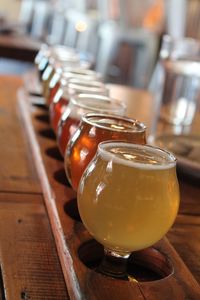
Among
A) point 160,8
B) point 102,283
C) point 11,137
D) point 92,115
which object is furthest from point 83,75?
point 160,8

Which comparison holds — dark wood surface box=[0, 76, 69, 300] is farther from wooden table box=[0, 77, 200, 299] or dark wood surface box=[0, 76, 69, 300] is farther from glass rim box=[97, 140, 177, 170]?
glass rim box=[97, 140, 177, 170]

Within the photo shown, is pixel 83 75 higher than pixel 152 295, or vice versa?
pixel 83 75

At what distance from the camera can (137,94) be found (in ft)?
8.22

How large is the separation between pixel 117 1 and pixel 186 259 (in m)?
6.18

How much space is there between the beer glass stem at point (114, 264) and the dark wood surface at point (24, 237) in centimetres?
7

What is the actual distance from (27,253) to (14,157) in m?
0.50

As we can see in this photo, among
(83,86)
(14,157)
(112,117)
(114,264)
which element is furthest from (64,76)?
(114,264)

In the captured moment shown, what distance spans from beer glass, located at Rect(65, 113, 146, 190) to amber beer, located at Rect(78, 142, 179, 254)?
0.50 feet

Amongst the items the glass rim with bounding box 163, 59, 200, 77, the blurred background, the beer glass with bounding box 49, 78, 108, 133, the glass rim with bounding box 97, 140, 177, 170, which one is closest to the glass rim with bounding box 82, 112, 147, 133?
the glass rim with bounding box 97, 140, 177, 170

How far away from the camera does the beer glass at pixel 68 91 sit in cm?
127

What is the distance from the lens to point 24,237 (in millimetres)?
866

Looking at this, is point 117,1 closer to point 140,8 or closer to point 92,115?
point 140,8

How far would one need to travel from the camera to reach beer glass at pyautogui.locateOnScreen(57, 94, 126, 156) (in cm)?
109

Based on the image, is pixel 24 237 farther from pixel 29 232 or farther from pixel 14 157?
pixel 14 157
